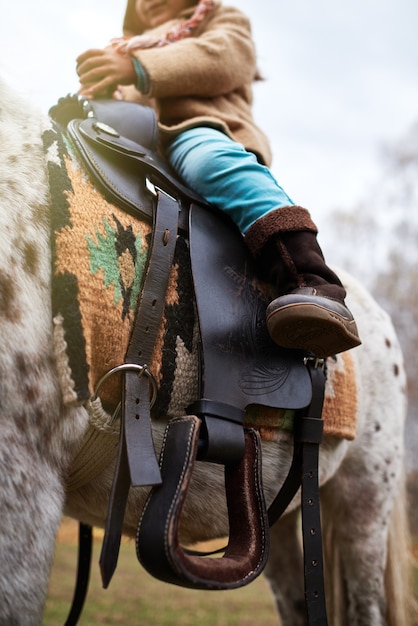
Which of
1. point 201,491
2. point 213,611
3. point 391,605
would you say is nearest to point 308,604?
point 201,491

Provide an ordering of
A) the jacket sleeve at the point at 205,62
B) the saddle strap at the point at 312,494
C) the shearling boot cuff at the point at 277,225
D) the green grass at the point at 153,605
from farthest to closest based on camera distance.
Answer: the green grass at the point at 153,605, the jacket sleeve at the point at 205,62, the saddle strap at the point at 312,494, the shearling boot cuff at the point at 277,225

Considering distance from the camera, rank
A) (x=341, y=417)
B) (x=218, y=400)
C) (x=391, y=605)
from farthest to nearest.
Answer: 1. (x=391, y=605)
2. (x=341, y=417)
3. (x=218, y=400)

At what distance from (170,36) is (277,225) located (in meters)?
0.87

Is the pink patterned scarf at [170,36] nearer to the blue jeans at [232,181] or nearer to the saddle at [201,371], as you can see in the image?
the saddle at [201,371]

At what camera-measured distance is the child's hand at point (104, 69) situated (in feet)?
5.88

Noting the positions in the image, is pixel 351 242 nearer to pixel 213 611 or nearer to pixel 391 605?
pixel 213 611

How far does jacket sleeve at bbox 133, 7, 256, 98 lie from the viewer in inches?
69.1

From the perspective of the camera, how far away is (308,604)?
1.59 m

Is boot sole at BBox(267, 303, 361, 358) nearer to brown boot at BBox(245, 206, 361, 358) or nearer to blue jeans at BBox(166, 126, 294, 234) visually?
brown boot at BBox(245, 206, 361, 358)

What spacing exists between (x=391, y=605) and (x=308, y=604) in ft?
2.97

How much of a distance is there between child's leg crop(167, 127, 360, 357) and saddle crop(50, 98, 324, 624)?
0.19 feet

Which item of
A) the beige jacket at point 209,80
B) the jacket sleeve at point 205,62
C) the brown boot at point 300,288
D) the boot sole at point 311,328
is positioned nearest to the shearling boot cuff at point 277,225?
the brown boot at point 300,288

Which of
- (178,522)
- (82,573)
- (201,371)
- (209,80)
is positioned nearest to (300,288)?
(201,371)

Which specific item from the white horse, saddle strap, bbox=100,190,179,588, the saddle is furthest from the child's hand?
saddle strap, bbox=100,190,179,588
